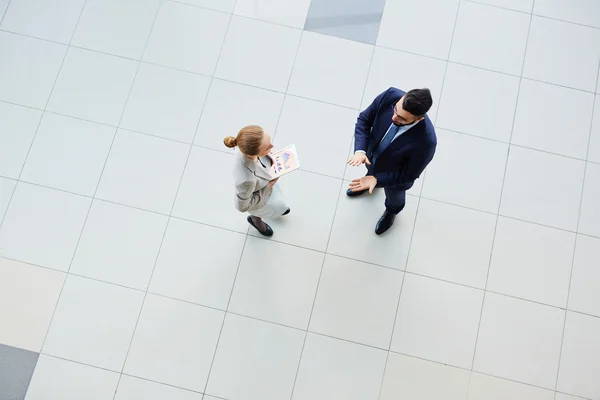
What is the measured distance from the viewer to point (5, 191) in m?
4.03

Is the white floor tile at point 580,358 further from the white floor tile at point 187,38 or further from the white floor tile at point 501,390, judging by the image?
the white floor tile at point 187,38

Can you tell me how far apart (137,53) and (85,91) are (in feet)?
1.63

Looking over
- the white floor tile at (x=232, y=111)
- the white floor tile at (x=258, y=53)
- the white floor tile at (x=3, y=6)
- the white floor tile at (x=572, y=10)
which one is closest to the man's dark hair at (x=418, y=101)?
the white floor tile at (x=232, y=111)

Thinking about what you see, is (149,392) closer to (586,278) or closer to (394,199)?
(394,199)

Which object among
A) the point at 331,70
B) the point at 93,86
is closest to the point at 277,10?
the point at 331,70

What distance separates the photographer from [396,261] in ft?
12.7

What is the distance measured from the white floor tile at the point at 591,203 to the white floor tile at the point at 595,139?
0.06m

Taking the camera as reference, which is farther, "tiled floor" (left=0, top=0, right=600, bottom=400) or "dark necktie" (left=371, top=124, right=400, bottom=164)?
"tiled floor" (left=0, top=0, right=600, bottom=400)

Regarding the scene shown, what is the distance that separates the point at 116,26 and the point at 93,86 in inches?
21.5

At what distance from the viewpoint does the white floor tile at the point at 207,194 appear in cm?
396

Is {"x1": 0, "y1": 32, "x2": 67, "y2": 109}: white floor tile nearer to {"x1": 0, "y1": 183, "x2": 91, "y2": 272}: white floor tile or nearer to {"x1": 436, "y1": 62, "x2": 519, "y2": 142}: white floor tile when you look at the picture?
{"x1": 0, "y1": 183, "x2": 91, "y2": 272}: white floor tile

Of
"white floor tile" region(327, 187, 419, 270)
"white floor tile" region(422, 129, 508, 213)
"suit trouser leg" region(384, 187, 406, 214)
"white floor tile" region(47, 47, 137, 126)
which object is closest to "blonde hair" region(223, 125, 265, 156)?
"suit trouser leg" region(384, 187, 406, 214)

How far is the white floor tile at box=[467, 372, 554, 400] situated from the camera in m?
3.61

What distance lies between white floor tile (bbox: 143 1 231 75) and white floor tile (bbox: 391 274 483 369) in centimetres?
228
